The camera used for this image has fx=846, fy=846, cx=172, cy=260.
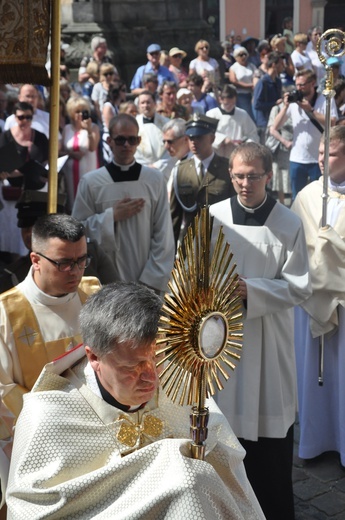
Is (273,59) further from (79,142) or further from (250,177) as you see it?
(250,177)

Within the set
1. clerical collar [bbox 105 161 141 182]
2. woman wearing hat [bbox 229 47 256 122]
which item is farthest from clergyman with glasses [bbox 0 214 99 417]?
woman wearing hat [bbox 229 47 256 122]

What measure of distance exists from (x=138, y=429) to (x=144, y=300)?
0.35 m

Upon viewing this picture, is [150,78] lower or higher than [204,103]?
higher

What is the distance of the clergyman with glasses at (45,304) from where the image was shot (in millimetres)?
3289

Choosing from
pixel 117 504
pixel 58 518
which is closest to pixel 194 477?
pixel 117 504

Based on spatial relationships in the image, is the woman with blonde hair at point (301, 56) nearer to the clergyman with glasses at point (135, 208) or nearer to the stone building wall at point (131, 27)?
the stone building wall at point (131, 27)

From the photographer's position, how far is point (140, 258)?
5.43m

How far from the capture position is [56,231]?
345 cm

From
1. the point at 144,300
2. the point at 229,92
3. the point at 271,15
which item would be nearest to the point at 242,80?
the point at 229,92

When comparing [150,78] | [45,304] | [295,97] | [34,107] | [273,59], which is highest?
[273,59]

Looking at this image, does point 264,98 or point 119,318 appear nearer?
point 119,318

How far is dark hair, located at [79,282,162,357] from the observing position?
7.00ft

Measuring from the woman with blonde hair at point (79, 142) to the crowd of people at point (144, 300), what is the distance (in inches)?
0.6

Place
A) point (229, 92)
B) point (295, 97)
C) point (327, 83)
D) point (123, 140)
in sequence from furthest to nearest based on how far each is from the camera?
point (229, 92) < point (295, 97) < point (123, 140) < point (327, 83)
